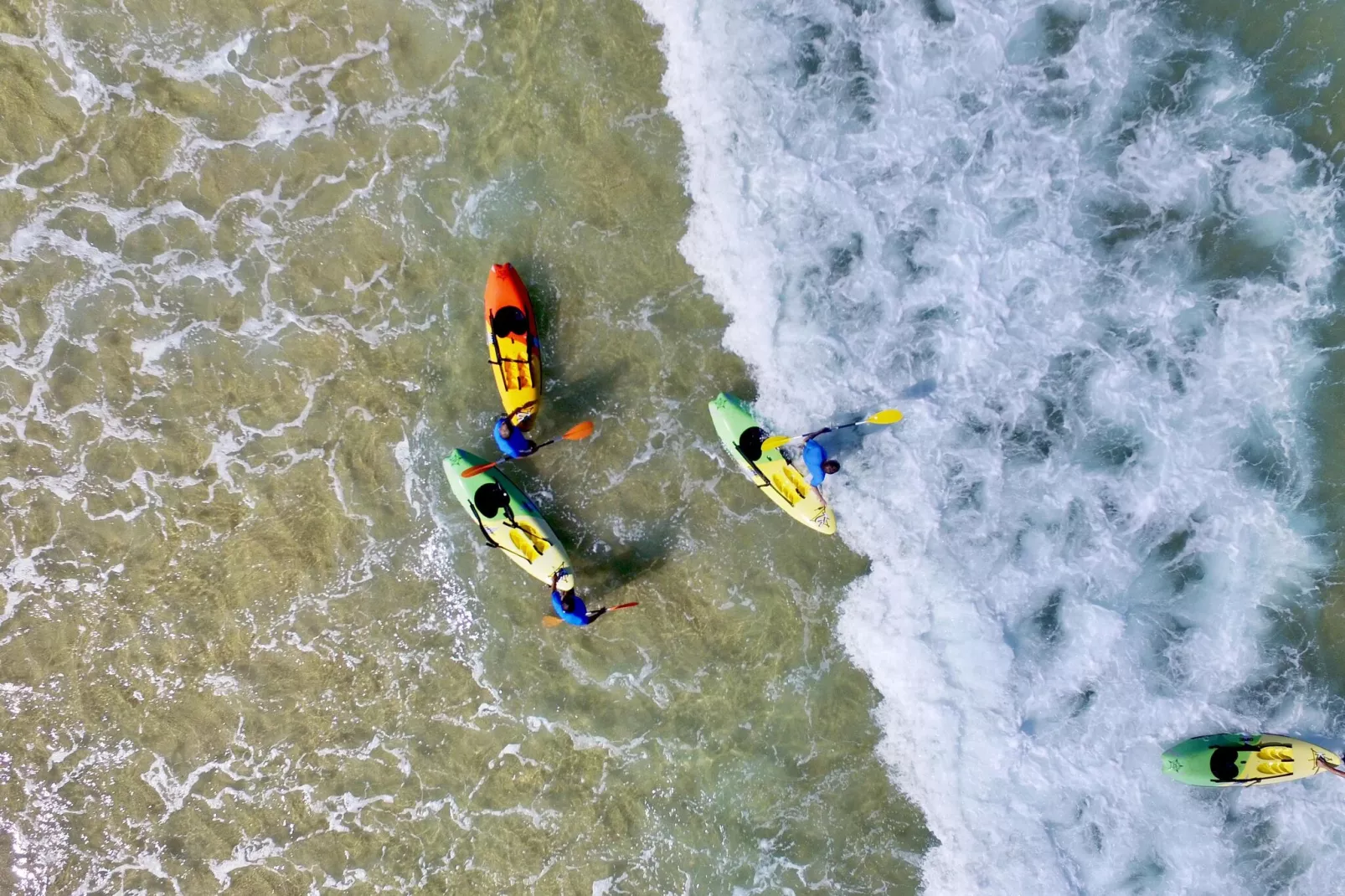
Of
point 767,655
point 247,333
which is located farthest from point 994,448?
point 247,333

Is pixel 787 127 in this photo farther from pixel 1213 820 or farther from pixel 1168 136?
pixel 1213 820

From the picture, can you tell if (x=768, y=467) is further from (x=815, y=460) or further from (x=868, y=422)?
(x=868, y=422)

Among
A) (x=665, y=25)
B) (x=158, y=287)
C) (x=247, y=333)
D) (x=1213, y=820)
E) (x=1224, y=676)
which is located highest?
(x=665, y=25)

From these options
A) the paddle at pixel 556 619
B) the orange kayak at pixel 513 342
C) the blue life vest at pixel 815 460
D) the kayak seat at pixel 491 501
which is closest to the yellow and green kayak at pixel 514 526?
the kayak seat at pixel 491 501

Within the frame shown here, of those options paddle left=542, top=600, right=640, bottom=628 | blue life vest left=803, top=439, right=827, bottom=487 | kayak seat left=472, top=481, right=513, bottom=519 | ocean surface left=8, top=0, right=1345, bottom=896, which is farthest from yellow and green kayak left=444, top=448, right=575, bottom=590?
blue life vest left=803, top=439, right=827, bottom=487

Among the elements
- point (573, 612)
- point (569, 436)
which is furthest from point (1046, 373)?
point (573, 612)

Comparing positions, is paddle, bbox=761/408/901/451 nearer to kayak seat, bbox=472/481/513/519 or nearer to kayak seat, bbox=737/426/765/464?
kayak seat, bbox=737/426/765/464
